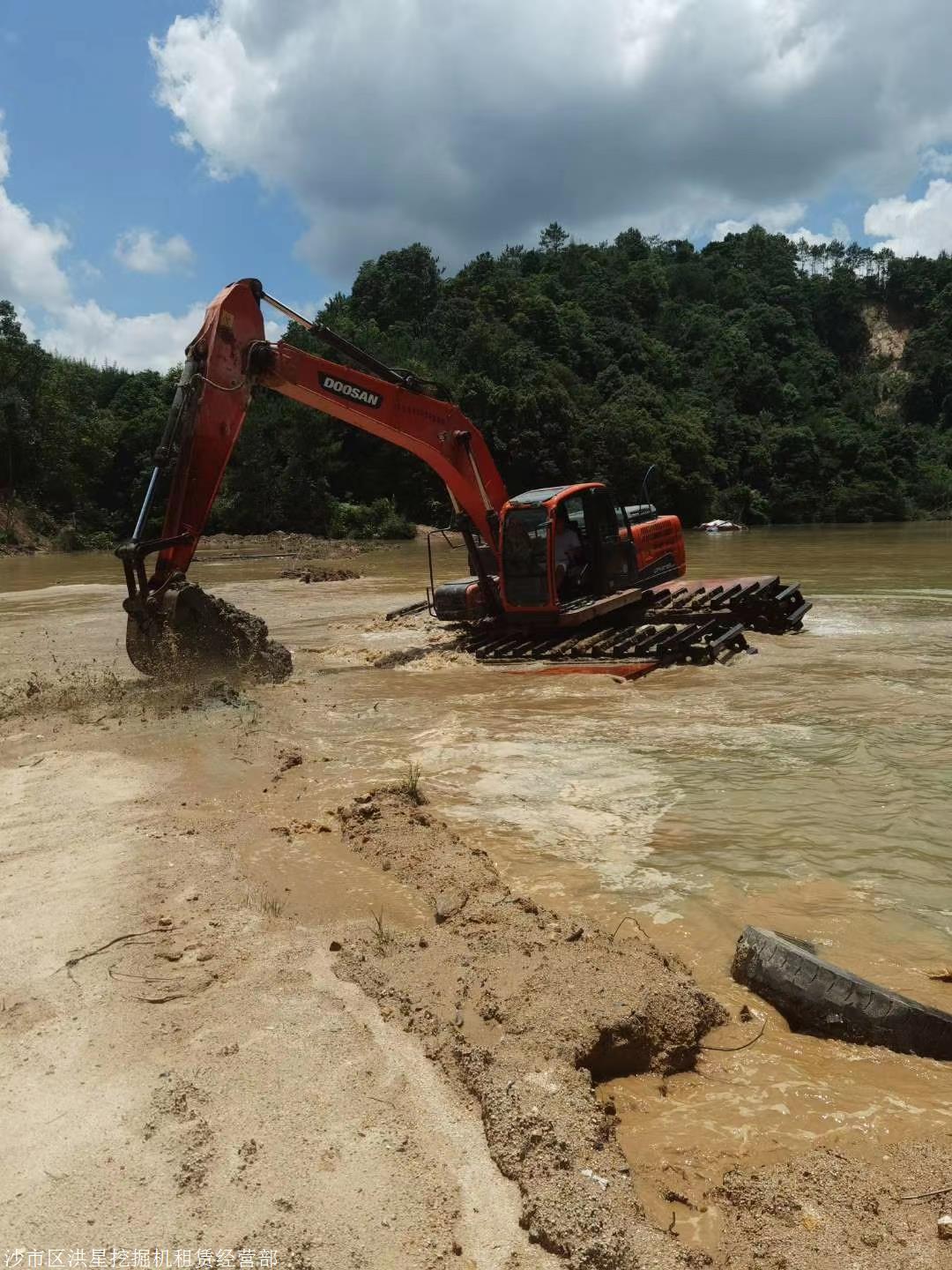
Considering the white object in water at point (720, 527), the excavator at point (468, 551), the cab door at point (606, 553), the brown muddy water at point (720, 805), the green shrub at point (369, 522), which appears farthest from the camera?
the white object in water at point (720, 527)

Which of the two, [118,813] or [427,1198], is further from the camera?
[118,813]

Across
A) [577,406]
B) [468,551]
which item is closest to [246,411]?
[468,551]

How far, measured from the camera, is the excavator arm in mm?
8539

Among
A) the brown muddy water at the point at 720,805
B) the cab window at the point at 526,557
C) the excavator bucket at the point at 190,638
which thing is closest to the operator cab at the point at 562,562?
the cab window at the point at 526,557

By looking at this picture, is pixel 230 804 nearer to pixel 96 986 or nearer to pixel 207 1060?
pixel 96 986

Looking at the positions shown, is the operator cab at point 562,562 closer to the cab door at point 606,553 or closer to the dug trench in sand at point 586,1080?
the cab door at point 606,553

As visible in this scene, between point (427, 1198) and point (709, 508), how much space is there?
5707 cm

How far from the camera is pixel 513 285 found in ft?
231

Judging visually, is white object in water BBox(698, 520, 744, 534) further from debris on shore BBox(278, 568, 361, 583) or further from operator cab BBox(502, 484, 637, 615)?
operator cab BBox(502, 484, 637, 615)

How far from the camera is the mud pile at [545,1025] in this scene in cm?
222

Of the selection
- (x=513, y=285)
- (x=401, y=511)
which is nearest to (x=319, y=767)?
(x=401, y=511)

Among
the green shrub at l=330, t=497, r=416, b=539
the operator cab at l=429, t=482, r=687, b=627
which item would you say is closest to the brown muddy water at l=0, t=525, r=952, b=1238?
the operator cab at l=429, t=482, r=687, b=627

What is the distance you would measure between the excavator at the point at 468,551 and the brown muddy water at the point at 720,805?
721 millimetres

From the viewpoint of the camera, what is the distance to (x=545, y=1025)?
295 centimetres
